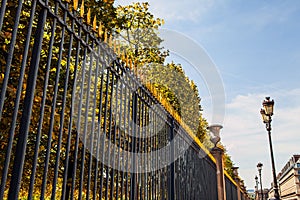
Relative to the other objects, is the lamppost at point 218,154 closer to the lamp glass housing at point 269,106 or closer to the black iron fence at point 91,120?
the black iron fence at point 91,120

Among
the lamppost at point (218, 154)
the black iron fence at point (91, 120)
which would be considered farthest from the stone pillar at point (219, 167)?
the black iron fence at point (91, 120)

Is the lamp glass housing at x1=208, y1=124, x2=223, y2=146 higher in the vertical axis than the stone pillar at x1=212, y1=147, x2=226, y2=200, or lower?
higher

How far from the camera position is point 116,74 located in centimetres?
297

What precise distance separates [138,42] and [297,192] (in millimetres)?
92602

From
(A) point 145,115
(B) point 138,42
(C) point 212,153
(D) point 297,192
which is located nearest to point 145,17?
(B) point 138,42

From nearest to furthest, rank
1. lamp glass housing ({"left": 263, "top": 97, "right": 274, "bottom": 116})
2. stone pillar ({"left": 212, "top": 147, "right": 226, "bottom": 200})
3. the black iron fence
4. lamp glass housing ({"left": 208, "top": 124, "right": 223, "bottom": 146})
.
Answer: the black iron fence < lamp glass housing ({"left": 208, "top": 124, "right": 223, "bottom": 146}) < stone pillar ({"left": 212, "top": 147, "right": 226, "bottom": 200}) < lamp glass housing ({"left": 263, "top": 97, "right": 274, "bottom": 116})

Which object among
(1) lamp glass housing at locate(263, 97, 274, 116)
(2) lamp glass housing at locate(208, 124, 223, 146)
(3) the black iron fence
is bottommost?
(3) the black iron fence

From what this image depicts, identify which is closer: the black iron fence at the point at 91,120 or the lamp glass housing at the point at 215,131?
the black iron fence at the point at 91,120

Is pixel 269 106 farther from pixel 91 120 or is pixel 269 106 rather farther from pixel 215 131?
pixel 91 120

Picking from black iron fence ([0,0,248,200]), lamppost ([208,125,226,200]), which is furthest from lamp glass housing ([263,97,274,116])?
black iron fence ([0,0,248,200])

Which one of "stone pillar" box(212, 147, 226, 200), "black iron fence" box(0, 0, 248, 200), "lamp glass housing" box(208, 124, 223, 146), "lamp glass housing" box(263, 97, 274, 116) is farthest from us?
"lamp glass housing" box(263, 97, 274, 116)

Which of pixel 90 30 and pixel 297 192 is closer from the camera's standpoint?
pixel 90 30

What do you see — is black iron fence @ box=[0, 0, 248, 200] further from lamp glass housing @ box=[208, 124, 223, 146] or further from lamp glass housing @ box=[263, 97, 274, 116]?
lamp glass housing @ box=[263, 97, 274, 116]

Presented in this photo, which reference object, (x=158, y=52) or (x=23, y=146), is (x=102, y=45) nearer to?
(x=23, y=146)
